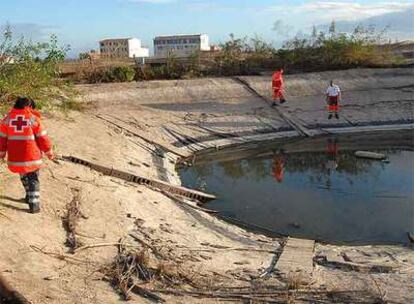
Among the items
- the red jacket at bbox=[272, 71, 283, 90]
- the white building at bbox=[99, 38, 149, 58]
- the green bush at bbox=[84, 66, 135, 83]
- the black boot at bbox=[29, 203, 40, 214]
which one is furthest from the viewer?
the white building at bbox=[99, 38, 149, 58]

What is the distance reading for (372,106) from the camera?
76.0 feet

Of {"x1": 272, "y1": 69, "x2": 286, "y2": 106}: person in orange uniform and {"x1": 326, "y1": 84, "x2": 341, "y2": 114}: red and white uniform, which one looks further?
{"x1": 272, "y1": 69, "x2": 286, "y2": 106}: person in orange uniform

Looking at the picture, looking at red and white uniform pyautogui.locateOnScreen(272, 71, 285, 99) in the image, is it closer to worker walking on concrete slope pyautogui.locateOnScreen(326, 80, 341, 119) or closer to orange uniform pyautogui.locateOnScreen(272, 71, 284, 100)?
orange uniform pyautogui.locateOnScreen(272, 71, 284, 100)

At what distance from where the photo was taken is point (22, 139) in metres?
7.62

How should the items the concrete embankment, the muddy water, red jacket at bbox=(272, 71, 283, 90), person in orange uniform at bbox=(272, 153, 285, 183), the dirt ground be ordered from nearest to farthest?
the dirt ground → the muddy water → person in orange uniform at bbox=(272, 153, 285, 183) → the concrete embankment → red jacket at bbox=(272, 71, 283, 90)

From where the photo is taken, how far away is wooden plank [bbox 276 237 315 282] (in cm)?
710

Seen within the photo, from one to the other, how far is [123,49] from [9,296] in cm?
2899

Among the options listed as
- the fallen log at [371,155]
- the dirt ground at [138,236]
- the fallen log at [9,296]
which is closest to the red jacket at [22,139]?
the dirt ground at [138,236]

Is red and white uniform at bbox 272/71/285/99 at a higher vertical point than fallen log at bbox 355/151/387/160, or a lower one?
higher

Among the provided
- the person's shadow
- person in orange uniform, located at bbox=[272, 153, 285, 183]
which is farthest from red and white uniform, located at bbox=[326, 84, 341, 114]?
the person's shadow

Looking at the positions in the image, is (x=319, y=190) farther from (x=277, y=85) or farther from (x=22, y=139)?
(x=277, y=85)

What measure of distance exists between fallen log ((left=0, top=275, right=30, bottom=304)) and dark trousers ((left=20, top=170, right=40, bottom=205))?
2374mm

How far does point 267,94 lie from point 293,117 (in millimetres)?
2316

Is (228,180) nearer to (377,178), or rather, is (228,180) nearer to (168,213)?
(377,178)
